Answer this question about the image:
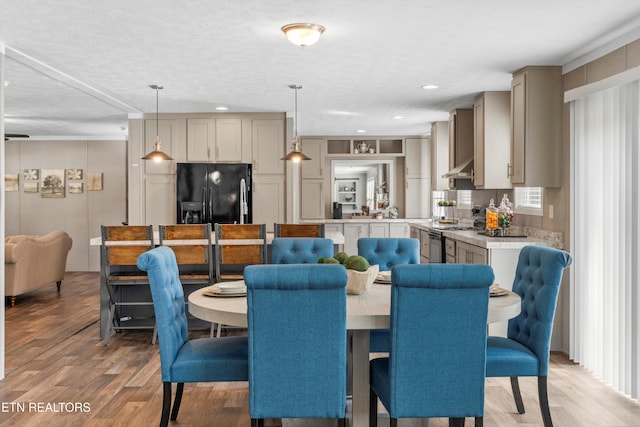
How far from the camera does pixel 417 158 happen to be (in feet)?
32.3

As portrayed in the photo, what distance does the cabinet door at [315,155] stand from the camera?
9.93 metres

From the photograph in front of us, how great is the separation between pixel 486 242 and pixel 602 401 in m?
1.54

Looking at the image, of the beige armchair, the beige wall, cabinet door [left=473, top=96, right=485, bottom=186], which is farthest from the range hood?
the beige wall

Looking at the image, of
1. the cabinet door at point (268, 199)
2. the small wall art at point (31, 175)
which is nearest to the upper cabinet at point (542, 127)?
the cabinet door at point (268, 199)

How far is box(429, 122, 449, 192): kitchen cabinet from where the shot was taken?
7.90 meters

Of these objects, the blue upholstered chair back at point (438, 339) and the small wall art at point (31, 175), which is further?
the small wall art at point (31, 175)

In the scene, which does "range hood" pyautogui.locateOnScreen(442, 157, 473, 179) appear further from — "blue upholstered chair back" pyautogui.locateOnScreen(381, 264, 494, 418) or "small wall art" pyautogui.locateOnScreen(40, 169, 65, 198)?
"small wall art" pyautogui.locateOnScreen(40, 169, 65, 198)

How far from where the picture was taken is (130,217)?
7.41 meters

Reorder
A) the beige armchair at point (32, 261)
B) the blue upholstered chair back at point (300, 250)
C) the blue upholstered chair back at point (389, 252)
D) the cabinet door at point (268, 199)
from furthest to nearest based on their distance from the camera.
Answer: the cabinet door at point (268, 199), the beige armchair at point (32, 261), the blue upholstered chair back at point (389, 252), the blue upholstered chair back at point (300, 250)

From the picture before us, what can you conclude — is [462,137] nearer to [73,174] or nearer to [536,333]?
[536,333]

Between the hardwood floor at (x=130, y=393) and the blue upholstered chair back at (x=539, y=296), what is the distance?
557 millimetres

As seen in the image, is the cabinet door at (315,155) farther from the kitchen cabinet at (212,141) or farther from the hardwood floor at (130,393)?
the hardwood floor at (130,393)

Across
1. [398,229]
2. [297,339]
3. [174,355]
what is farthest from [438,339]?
[398,229]

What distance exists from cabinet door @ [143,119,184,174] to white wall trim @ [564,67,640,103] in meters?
4.64
